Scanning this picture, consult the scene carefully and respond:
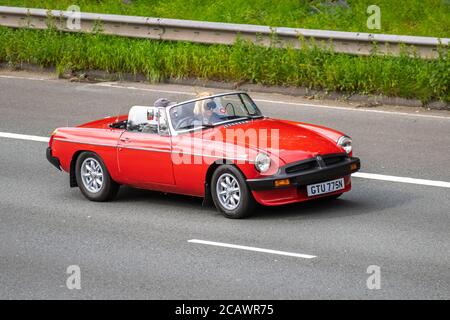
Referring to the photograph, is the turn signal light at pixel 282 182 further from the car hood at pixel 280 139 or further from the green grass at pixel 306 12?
the green grass at pixel 306 12

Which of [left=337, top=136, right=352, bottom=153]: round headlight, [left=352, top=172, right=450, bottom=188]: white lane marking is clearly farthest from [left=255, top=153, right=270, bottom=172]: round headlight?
[left=352, top=172, right=450, bottom=188]: white lane marking

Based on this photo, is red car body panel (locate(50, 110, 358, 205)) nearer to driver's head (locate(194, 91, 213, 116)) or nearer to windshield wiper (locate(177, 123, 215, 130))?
windshield wiper (locate(177, 123, 215, 130))

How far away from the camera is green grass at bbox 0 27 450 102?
1855 centimetres

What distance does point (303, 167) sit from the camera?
511 inches

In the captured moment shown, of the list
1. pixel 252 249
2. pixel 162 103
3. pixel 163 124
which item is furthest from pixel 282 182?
pixel 162 103

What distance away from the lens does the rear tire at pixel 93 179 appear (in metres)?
14.2

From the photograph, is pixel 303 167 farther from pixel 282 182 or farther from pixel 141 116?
pixel 141 116

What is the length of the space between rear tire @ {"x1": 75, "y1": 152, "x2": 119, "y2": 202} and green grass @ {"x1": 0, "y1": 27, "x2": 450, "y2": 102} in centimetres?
591

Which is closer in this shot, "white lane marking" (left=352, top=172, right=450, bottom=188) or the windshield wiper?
the windshield wiper

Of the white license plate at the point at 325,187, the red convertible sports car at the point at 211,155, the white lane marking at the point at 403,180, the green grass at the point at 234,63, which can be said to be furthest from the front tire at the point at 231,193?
the green grass at the point at 234,63

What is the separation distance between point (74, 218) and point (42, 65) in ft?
29.4

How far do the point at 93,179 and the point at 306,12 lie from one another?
883 cm

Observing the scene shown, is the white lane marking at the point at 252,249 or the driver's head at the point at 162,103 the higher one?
the driver's head at the point at 162,103
